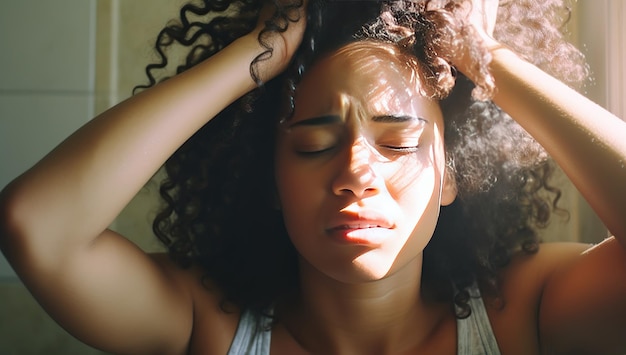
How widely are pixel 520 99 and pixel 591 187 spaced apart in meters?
0.13

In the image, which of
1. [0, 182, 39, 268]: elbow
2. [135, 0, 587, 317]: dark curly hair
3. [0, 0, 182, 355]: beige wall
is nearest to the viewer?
[0, 182, 39, 268]: elbow

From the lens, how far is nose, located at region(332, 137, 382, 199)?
73 cm

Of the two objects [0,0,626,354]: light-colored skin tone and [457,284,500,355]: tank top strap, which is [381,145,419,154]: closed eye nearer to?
[0,0,626,354]: light-colored skin tone

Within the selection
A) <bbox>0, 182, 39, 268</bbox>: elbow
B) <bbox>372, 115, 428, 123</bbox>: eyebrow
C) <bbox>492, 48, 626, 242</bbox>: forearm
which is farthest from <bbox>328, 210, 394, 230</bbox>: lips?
<bbox>0, 182, 39, 268</bbox>: elbow

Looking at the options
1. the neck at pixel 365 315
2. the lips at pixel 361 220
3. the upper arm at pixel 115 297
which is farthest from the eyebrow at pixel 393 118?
the upper arm at pixel 115 297

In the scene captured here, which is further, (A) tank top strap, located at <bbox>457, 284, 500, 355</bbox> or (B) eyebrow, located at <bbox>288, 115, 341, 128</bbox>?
(A) tank top strap, located at <bbox>457, 284, 500, 355</bbox>

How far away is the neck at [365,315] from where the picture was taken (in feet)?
2.88

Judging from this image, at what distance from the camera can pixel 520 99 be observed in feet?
2.52

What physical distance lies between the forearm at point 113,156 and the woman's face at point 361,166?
0.34 ft

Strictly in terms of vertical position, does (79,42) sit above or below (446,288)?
above

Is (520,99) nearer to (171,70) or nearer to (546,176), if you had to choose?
(546,176)

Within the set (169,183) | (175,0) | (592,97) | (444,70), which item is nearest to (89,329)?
(169,183)

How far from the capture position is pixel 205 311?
905 mm

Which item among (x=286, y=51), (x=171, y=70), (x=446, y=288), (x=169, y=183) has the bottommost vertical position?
(x=446, y=288)
